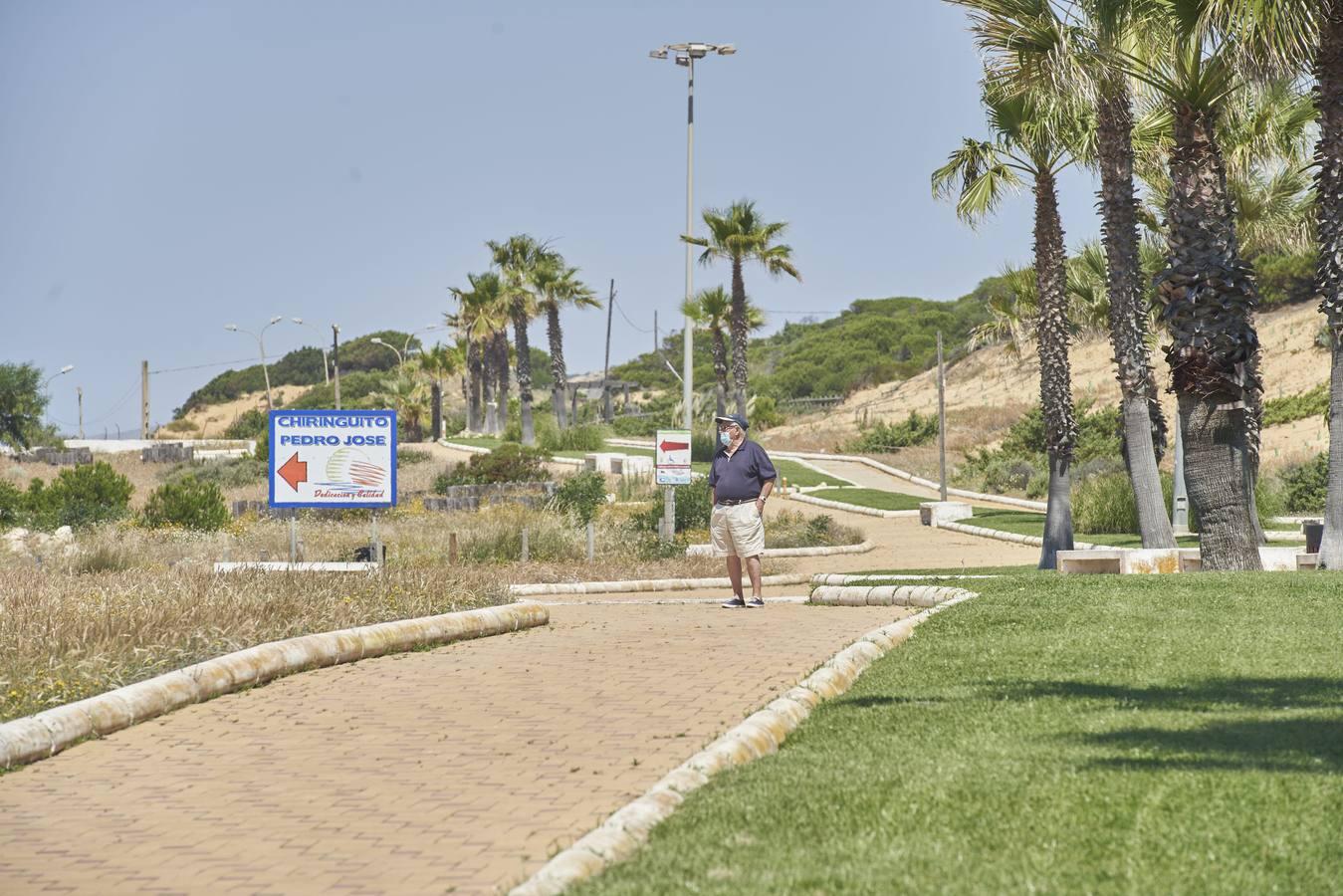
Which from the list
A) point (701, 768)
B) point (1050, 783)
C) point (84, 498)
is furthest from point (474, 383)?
point (1050, 783)

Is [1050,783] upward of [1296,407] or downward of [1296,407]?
downward

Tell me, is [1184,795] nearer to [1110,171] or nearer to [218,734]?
[218,734]

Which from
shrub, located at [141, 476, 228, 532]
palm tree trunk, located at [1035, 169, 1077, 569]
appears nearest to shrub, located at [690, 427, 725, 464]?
shrub, located at [141, 476, 228, 532]

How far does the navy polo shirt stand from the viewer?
48.5 ft

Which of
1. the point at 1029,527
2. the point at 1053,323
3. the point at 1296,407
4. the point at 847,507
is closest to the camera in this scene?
the point at 1053,323

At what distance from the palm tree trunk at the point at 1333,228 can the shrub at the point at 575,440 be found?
4742 cm

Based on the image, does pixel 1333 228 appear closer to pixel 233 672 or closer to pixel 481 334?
pixel 233 672

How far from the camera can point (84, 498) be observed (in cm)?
3416

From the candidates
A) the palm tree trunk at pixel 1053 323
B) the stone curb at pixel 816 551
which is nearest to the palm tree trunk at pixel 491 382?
the stone curb at pixel 816 551

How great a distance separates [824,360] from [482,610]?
99.7m

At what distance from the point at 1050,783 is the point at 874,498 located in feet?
125

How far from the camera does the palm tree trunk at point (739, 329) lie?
49.3m

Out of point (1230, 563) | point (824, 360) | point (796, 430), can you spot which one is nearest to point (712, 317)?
point (796, 430)

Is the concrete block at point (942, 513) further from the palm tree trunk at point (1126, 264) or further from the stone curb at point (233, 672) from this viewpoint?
the stone curb at point (233, 672)
